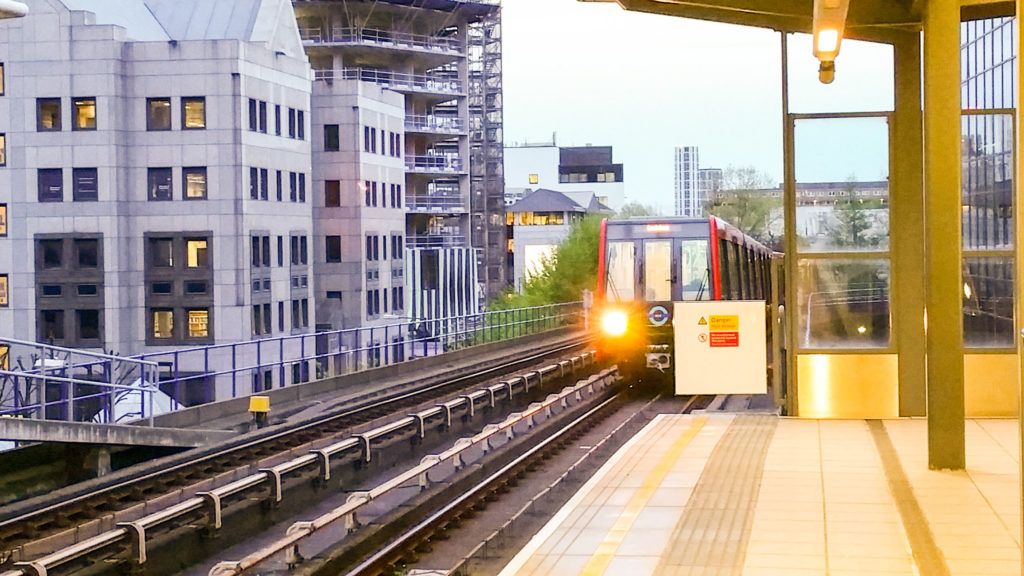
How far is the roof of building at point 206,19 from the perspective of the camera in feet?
144

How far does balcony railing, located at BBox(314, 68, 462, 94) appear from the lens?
7262 cm

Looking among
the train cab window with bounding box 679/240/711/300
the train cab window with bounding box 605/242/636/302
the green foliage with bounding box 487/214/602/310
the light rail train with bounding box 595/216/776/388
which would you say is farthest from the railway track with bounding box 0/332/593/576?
the green foliage with bounding box 487/214/602/310

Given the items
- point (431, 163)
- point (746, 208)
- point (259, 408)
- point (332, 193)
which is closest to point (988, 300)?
point (259, 408)

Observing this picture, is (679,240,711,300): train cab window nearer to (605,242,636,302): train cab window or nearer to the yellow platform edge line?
(605,242,636,302): train cab window

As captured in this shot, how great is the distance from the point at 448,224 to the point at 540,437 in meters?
58.8

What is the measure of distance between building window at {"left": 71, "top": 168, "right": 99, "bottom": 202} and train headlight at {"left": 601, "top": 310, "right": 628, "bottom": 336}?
22.8 metres

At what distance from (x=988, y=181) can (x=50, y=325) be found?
32.4 m

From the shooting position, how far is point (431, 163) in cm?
7325

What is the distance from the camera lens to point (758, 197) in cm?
4141

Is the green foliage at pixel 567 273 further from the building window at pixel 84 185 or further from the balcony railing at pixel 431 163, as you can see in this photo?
the building window at pixel 84 185

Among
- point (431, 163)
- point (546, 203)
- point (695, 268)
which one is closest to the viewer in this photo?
point (695, 268)

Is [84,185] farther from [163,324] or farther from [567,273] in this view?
[567,273]

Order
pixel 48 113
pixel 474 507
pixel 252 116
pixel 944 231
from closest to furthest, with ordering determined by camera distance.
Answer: pixel 944 231
pixel 474 507
pixel 48 113
pixel 252 116

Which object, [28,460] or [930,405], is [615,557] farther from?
[28,460]
